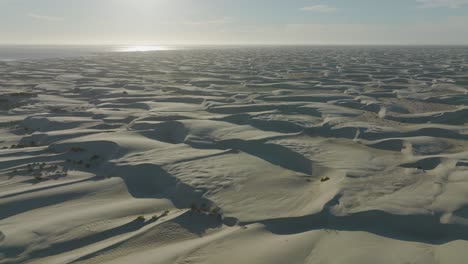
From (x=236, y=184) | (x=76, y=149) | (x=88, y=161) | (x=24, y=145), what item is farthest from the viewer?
(x=24, y=145)

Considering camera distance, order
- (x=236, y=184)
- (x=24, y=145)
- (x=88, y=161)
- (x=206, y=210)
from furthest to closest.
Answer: (x=24, y=145)
(x=88, y=161)
(x=236, y=184)
(x=206, y=210)

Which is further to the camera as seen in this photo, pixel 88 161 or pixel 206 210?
pixel 88 161

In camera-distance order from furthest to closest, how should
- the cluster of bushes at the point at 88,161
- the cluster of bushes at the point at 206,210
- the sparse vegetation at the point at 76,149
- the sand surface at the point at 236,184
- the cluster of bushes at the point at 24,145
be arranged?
the cluster of bushes at the point at 24,145 → the sparse vegetation at the point at 76,149 → the cluster of bushes at the point at 88,161 → the cluster of bushes at the point at 206,210 → the sand surface at the point at 236,184

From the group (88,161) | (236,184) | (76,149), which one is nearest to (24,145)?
(76,149)

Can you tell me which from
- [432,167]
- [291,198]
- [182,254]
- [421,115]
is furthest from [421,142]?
[182,254]

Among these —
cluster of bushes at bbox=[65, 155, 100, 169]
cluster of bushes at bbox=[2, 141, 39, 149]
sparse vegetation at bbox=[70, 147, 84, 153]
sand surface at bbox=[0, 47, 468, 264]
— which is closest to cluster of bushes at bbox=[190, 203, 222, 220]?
sand surface at bbox=[0, 47, 468, 264]

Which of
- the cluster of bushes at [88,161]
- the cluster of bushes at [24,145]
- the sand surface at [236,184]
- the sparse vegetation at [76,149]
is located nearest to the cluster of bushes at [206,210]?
the sand surface at [236,184]

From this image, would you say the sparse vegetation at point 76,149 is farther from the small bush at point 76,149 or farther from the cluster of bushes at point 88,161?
the cluster of bushes at point 88,161

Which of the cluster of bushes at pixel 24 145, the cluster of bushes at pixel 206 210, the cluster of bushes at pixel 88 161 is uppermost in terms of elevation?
the cluster of bushes at pixel 24 145

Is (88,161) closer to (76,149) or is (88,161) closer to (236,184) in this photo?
(76,149)
